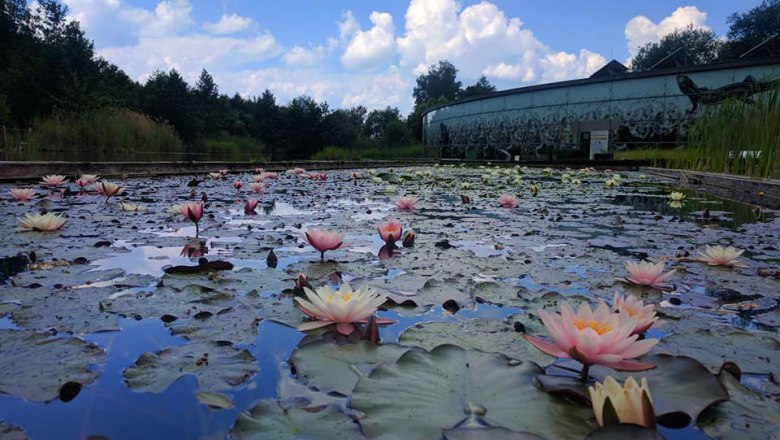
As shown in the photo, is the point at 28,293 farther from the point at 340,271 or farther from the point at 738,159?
the point at 738,159

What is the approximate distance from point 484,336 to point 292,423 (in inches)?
20.5

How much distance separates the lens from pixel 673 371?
0.81 metres

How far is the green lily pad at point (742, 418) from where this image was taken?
0.67 meters

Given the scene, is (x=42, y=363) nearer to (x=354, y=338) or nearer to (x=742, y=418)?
(x=354, y=338)

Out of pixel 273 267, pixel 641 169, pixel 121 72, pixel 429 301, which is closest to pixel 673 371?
pixel 429 301

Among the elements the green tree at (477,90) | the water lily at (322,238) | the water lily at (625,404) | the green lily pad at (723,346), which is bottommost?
the green lily pad at (723,346)

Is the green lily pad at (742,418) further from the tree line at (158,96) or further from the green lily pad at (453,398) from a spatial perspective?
the tree line at (158,96)

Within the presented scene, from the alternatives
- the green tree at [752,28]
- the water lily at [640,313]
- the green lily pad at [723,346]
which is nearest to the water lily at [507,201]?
the green lily pad at [723,346]

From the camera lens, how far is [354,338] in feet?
3.08

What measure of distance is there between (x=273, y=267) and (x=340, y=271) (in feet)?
0.84

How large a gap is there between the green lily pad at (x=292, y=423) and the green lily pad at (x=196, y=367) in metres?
0.14

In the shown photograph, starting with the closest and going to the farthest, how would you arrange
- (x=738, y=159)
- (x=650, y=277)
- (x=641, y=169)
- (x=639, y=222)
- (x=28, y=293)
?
1. (x=28, y=293)
2. (x=650, y=277)
3. (x=639, y=222)
4. (x=738, y=159)
5. (x=641, y=169)

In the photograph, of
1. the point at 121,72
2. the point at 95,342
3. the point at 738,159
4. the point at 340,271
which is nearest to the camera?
the point at 95,342

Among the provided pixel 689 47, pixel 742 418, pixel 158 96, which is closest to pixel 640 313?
pixel 742 418
